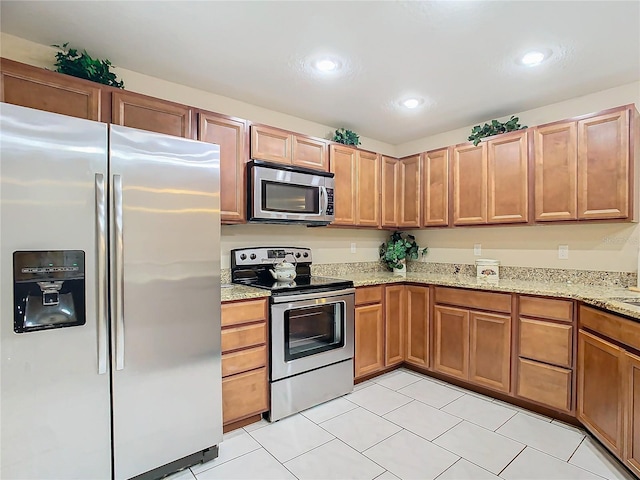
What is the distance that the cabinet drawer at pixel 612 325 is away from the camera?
186 centimetres

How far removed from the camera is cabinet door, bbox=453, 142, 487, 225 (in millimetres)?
3209

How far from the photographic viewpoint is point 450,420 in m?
2.50

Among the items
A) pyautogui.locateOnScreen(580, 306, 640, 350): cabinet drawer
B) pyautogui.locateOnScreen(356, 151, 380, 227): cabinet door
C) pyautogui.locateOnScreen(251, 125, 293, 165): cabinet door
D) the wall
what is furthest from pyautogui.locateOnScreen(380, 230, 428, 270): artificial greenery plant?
pyautogui.locateOnScreen(580, 306, 640, 350): cabinet drawer

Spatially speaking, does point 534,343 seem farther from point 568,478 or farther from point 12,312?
point 12,312

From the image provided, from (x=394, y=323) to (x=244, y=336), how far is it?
1.61 m

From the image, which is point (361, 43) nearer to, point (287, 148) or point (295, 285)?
point (287, 148)

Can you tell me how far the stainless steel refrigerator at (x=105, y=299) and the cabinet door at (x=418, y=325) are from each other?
2001 millimetres

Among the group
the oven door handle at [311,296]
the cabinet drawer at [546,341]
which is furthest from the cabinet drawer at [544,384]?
the oven door handle at [311,296]

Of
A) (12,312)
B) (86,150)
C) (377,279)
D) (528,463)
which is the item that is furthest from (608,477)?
(86,150)

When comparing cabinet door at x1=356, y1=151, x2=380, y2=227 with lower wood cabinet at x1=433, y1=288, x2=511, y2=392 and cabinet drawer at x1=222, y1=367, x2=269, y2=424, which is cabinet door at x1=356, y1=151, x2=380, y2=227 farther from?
cabinet drawer at x1=222, y1=367, x2=269, y2=424

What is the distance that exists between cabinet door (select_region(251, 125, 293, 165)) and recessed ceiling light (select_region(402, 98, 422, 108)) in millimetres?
1049

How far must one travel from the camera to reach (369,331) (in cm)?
316

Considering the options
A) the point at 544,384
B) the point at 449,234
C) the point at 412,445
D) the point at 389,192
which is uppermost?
the point at 389,192

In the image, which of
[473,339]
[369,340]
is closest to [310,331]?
[369,340]
